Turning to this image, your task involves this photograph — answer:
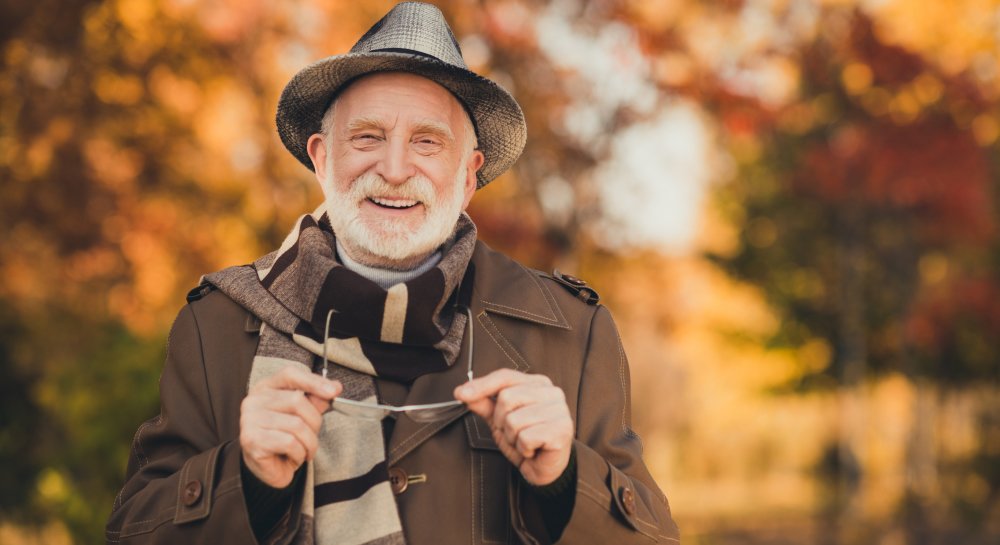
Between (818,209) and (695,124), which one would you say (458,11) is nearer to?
(695,124)

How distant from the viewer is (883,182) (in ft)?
37.2

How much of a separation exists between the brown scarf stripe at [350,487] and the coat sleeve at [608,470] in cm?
34

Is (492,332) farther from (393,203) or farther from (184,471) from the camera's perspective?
(184,471)

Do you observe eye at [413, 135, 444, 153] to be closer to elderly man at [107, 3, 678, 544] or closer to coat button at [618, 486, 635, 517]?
elderly man at [107, 3, 678, 544]

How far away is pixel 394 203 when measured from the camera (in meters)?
2.84

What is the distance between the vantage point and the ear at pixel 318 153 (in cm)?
306

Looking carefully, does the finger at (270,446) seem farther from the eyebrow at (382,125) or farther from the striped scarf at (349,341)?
the eyebrow at (382,125)

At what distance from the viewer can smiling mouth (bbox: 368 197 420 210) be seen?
2834 millimetres

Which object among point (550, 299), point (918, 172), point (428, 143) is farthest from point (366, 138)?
point (918, 172)

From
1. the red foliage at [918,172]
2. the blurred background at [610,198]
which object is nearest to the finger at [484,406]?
the blurred background at [610,198]

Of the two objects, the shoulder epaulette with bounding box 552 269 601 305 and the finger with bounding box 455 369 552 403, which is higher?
the shoulder epaulette with bounding box 552 269 601 305

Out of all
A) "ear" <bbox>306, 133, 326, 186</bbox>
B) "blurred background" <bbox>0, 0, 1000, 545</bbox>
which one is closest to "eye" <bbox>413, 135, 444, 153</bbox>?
"ear" <bbox>306, 133, 326, 186</bbox>

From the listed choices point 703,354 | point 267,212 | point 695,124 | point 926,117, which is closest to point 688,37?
point 695,124

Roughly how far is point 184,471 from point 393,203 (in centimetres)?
A: 88
